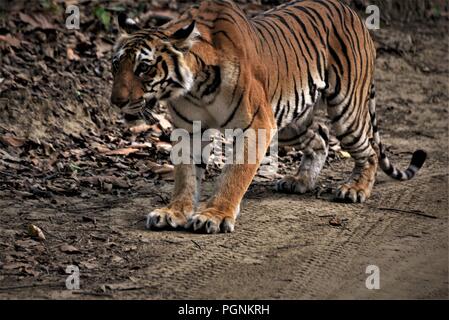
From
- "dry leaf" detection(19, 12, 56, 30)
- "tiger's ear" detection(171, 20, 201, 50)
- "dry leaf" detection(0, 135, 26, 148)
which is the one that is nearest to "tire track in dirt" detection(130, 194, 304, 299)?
"tiger's ear" detection(171, 20, 201, 50)

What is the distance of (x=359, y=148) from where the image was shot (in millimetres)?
7469

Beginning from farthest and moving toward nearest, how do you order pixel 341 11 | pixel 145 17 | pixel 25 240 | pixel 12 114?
pixel 145 17 → pixel 12 114 → pixel 341 11 → pixel 25 240

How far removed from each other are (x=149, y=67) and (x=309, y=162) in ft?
7.09

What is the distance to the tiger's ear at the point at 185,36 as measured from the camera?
19.4ft

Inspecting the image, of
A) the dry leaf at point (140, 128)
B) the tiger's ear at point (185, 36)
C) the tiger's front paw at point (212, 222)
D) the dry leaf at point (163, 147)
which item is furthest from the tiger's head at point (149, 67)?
the dry leaf at point (140, 128)

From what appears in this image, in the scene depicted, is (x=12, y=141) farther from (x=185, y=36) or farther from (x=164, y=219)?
(x=185, y=36)

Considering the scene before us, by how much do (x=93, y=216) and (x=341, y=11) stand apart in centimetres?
259

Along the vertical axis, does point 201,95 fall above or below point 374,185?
above

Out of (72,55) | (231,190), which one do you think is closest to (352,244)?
(231,190)

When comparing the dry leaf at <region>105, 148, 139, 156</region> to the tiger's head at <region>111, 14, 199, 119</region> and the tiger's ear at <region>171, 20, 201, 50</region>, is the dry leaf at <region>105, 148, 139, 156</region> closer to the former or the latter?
the tiger's head at <region>111, 14, 199, 119</region>

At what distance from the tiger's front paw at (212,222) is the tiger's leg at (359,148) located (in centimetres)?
133
